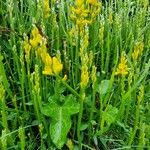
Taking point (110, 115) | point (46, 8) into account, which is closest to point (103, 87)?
point (110, 115)

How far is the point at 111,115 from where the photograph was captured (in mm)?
1549

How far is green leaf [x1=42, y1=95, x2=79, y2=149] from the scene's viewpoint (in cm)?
148

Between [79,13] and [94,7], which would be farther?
[94,7]

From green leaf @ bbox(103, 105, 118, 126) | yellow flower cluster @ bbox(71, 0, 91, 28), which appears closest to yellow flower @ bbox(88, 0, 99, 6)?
yellow flower cluster @ bbox(71, 0, 91, 28)

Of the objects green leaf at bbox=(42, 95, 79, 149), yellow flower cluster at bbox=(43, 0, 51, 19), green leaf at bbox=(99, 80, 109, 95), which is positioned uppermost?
yellow flower cluster at bbox=(43, 0, 51, 19)

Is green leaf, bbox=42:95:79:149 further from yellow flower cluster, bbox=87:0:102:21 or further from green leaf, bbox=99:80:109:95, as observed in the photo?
yellow flower cluster, bbox=87:0:102:21

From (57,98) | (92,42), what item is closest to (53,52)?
(92,42)

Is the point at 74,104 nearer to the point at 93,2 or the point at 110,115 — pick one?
the point at 110,115

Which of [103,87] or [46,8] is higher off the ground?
[46,8]

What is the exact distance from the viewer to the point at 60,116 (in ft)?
5.11

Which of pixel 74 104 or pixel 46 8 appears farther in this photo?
pixel 46 8

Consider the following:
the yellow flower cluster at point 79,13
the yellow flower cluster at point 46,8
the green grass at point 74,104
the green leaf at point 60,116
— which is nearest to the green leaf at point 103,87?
the green grass at point 74,104

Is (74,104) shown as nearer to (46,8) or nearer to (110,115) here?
(110,115)

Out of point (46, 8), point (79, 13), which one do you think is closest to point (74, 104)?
point (79, 13)
